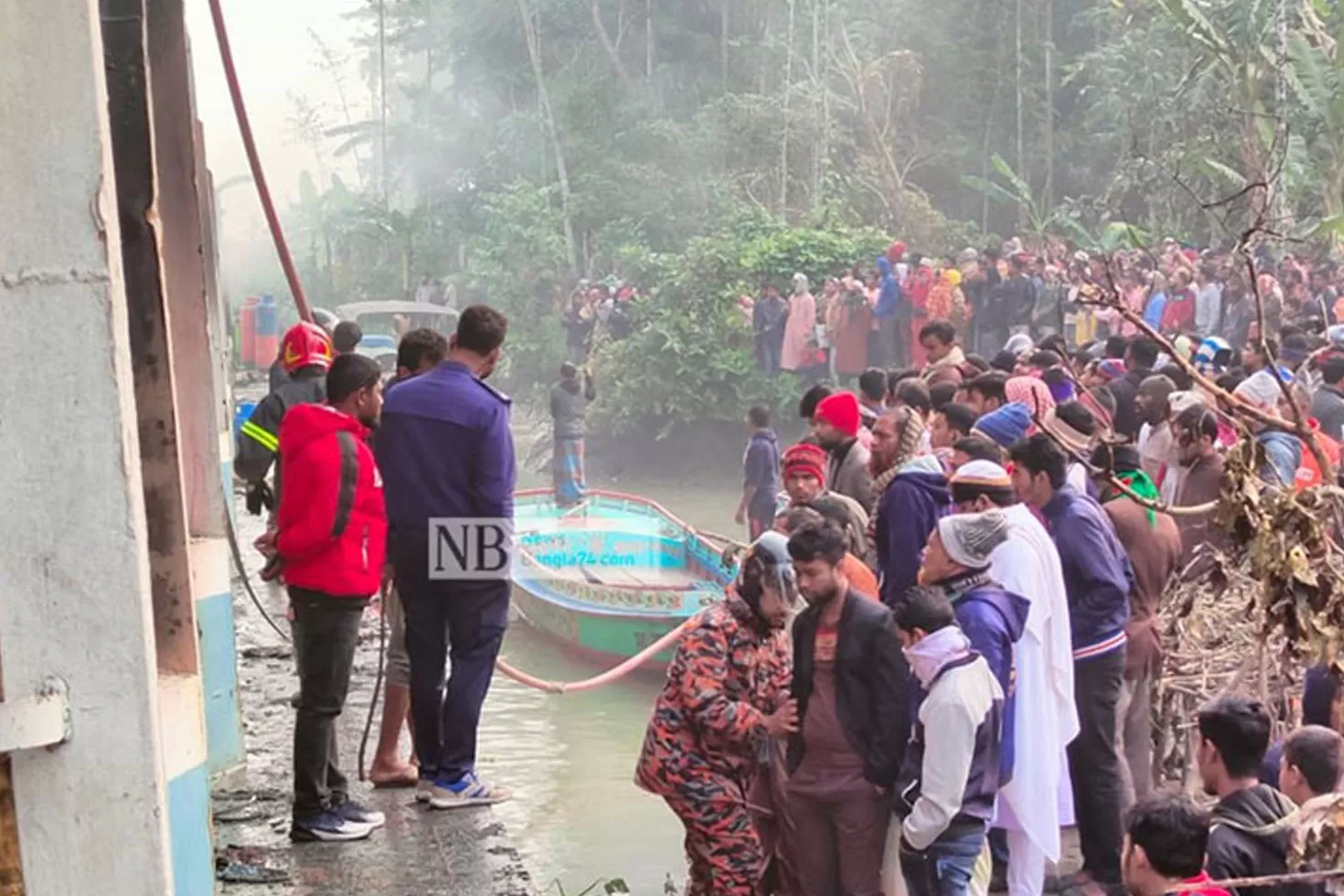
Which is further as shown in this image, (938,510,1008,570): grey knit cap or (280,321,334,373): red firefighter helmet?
(280,321,334,373): red firefighter helmet

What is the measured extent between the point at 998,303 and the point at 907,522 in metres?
14.6

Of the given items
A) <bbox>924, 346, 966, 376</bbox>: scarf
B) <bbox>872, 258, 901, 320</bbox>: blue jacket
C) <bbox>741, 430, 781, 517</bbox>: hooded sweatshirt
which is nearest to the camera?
<bbox>924, 346, 966, 376</bbox>: scarf

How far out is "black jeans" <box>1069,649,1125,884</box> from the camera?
688 centimetres

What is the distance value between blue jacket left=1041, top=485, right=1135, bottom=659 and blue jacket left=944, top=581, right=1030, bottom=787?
33.5 inches

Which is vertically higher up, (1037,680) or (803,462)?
(803,462)

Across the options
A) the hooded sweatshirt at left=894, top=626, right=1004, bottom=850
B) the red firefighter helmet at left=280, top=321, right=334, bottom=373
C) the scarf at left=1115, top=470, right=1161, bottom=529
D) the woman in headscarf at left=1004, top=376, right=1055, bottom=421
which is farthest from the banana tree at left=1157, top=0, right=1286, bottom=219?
the hooded sweatshirt at left=894, top=626, right=1004, bottom=850

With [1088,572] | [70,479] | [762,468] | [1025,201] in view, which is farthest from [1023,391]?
[1025,201]

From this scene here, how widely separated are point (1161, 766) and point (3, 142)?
6.63 metres

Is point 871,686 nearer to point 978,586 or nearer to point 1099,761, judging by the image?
point 978,586

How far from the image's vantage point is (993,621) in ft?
18.9

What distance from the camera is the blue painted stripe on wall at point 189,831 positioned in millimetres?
3650

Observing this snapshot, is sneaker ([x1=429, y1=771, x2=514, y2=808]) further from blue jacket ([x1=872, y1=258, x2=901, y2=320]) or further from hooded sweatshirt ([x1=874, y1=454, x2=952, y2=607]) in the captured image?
blue jacket ([x1=872, y1=258, x2=901, y2=320])

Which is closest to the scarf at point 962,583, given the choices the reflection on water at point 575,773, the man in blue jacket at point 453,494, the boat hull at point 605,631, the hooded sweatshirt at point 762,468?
the man in blue jacket at point 453,494

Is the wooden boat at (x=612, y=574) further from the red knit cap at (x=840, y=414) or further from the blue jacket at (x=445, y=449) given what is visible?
the blue jacket at (x=445, y=449)
